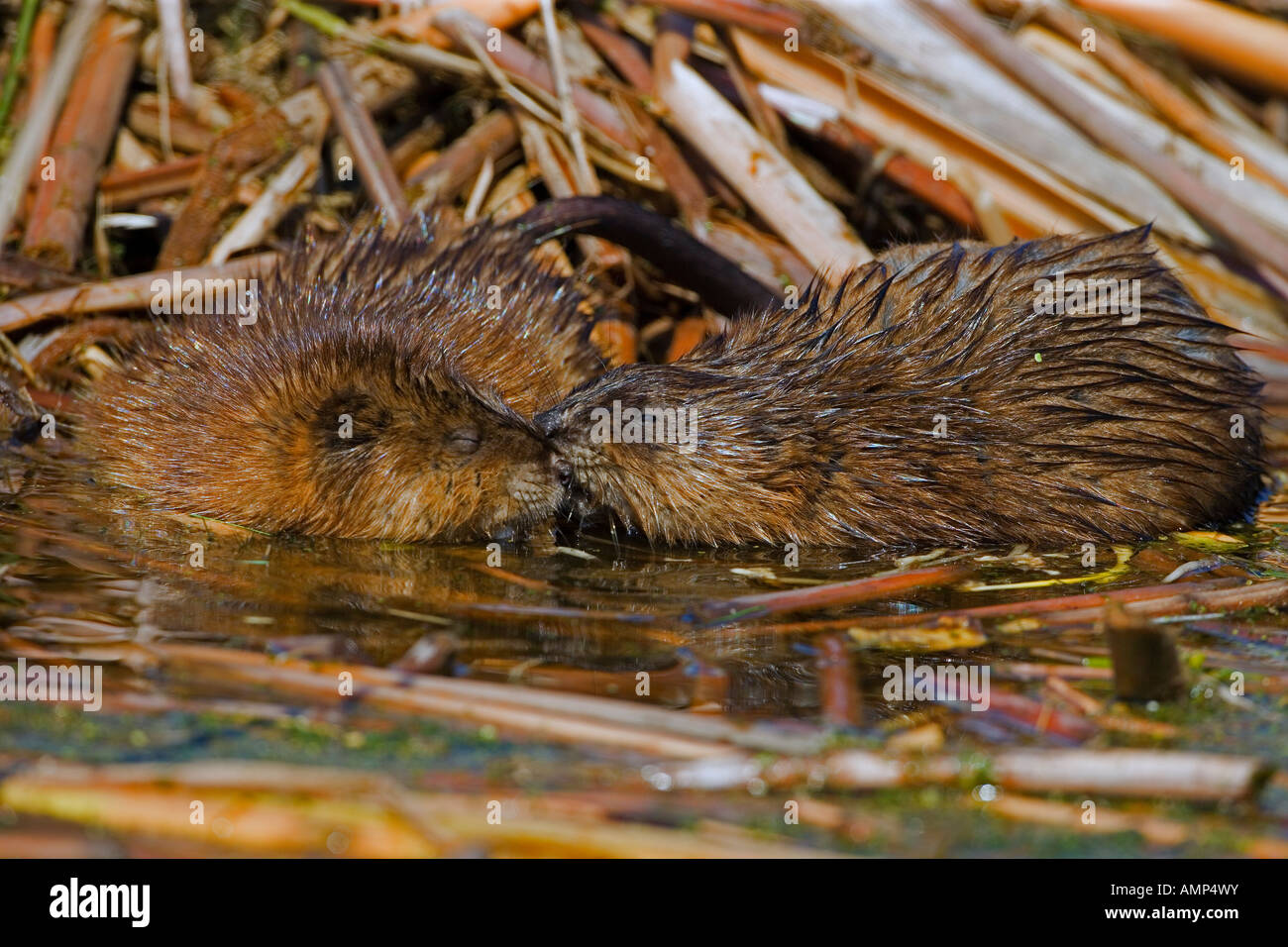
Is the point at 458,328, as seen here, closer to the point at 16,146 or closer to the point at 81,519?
the point at 81,519

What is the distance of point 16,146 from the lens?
6293 millimetres

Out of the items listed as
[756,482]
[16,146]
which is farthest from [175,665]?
[16,146]

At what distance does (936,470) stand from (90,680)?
2.40 metres

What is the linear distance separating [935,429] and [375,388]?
1625 mm

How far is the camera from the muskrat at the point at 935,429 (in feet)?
13.7

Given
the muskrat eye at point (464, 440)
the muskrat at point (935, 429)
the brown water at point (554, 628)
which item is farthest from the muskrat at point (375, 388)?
the muskrat at point (935, 429)

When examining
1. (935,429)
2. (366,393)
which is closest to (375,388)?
(366,393)

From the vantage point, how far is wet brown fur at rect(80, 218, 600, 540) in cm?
411

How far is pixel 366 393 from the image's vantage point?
13.6 feet

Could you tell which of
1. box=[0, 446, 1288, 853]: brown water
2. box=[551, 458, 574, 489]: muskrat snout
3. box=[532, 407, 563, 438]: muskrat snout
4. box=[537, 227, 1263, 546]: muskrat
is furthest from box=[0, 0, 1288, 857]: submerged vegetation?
box=[532, 407, 563, 438]: muskrat snout

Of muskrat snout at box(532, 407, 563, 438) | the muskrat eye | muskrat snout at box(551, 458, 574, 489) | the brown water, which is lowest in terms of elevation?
the brown water

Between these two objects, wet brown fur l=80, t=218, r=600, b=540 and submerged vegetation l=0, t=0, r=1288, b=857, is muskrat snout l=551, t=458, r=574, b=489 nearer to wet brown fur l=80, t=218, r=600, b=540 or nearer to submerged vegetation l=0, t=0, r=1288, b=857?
wet brown fur l=80, t=218, r=600, b=540

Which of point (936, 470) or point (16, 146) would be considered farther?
point (16, 146)

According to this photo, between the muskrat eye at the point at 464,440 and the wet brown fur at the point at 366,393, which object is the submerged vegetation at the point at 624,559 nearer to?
the wet brown fur at the point at 366,393
